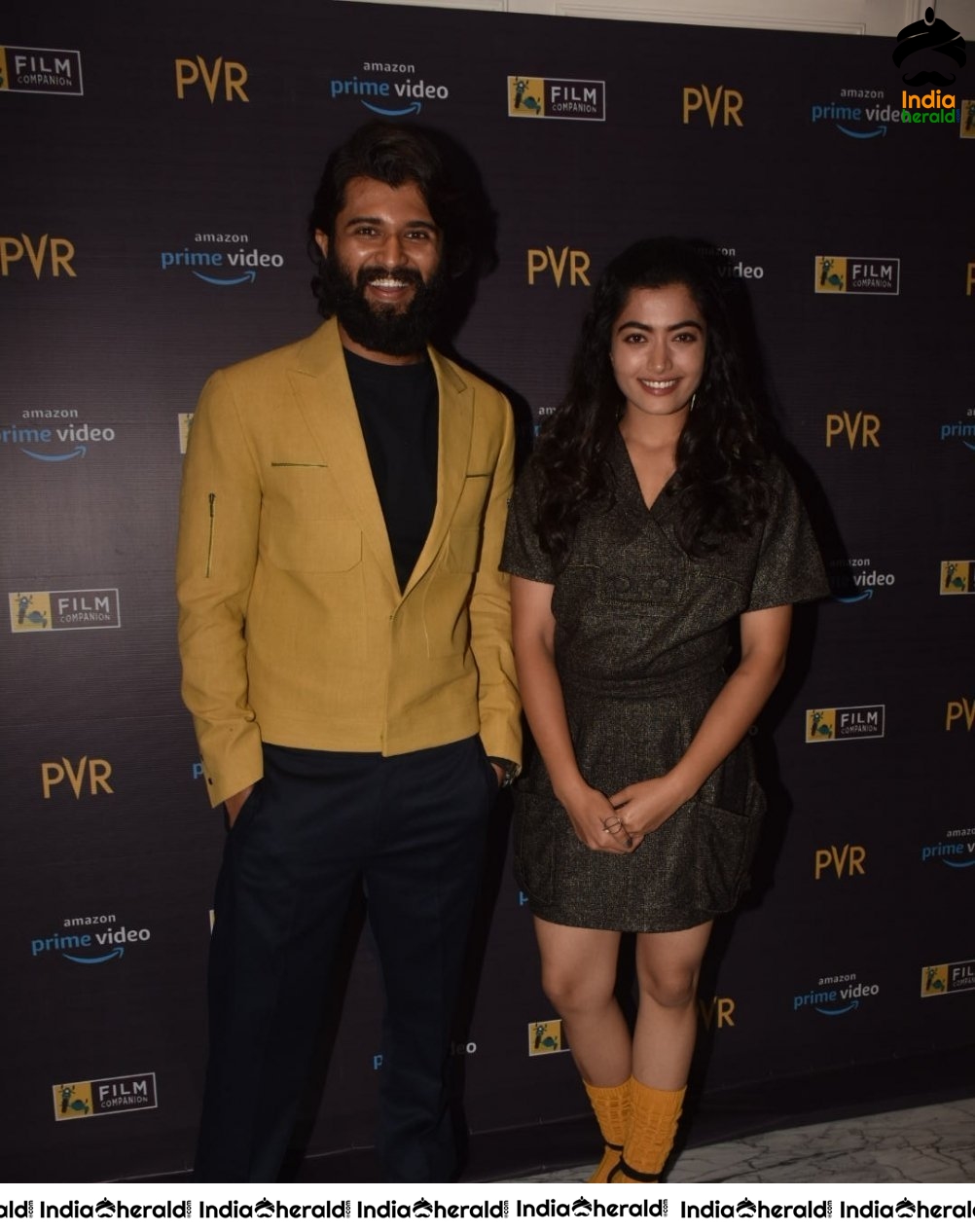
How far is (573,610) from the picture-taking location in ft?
6.19

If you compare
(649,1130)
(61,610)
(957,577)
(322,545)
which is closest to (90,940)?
(61,610)

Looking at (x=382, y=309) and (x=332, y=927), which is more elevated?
(x=382, y=309)

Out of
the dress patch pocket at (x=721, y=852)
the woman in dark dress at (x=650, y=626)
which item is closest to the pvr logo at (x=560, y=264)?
the woman in dark dress at (x=650, y=626)

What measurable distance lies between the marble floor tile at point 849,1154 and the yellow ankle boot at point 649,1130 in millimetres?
287

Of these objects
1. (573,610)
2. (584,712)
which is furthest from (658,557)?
(584,712)

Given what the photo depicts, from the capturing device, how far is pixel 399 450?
181cm

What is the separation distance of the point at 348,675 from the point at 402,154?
91cm

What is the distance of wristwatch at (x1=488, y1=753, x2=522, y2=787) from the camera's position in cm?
195

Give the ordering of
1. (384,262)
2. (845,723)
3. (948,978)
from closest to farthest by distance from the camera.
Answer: (384,262) < (845,723) < (948,978)

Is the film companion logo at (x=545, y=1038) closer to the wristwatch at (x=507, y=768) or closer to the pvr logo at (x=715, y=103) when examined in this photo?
the wristwatch at (x=507, y=768)

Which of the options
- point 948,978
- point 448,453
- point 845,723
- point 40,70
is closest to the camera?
point 448,453

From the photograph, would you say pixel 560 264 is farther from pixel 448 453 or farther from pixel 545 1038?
pixel 545 1038

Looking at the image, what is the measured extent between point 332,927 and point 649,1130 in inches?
30.5

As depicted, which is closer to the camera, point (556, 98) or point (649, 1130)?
point (649, 1130)
